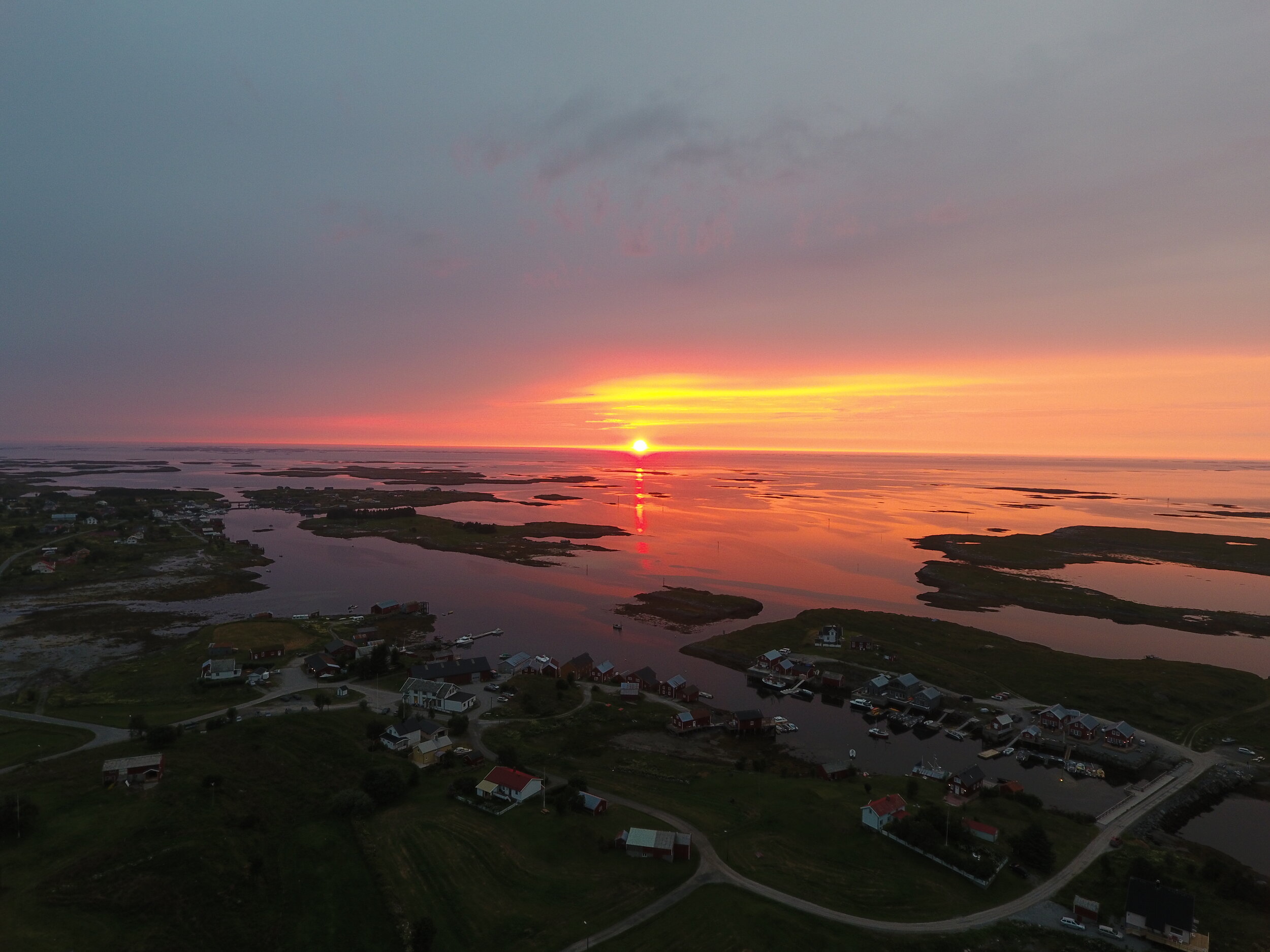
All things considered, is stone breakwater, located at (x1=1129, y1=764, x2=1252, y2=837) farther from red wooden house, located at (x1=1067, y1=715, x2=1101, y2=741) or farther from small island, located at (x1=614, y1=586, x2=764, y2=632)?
small island, located at (x1=614, y1=586, x2=764, y2=632)

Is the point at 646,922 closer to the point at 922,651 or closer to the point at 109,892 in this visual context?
the point at 109,892

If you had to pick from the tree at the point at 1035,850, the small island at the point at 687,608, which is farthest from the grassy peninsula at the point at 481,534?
the tree at the point at 1035,850

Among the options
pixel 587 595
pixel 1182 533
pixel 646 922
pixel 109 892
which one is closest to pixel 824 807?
pixel 646 922

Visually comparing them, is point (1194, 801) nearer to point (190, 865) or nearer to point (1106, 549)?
point (190, 865)

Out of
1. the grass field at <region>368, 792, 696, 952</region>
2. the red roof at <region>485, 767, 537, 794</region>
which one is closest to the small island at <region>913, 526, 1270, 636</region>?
the red roof at <region>485, 767, 537, 794</region>

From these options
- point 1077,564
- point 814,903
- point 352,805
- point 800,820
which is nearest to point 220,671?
point 352,805

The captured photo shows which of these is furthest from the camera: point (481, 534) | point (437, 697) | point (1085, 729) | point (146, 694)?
point (481, 534)

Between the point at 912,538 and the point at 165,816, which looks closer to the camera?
the point at 165,816
